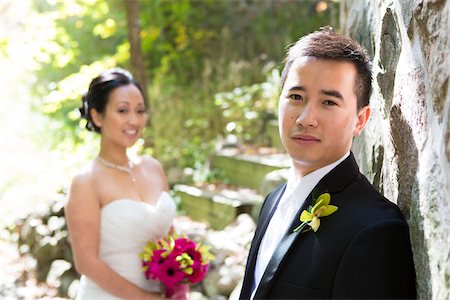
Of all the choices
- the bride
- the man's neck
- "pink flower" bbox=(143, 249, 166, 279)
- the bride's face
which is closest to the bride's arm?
the bride

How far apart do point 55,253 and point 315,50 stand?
529 cm

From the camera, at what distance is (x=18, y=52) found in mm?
7512

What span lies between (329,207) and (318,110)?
26 cm

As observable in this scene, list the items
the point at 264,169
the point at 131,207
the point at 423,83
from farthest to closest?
1. the point at 264,169
2. the point at 131,207
3. the point at 423,83

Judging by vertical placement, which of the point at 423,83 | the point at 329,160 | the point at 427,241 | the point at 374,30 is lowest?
the point at 427,241

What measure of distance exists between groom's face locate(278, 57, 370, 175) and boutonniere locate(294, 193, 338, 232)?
12 centimetres

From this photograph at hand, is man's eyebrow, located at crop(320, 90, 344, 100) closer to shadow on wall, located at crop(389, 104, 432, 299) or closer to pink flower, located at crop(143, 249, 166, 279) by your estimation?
shadow on wall, located at crop(389, 104, 432, 299)

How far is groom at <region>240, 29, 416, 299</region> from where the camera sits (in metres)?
1.32

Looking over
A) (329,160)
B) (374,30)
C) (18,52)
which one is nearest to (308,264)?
(329,160)

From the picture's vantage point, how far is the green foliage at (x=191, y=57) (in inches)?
320

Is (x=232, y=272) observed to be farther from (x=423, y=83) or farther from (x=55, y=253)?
(x=423, y=83)

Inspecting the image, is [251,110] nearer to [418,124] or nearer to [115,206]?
[115,206]

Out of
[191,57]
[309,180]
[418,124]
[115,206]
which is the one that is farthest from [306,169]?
[191,57]

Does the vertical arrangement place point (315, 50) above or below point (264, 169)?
above
